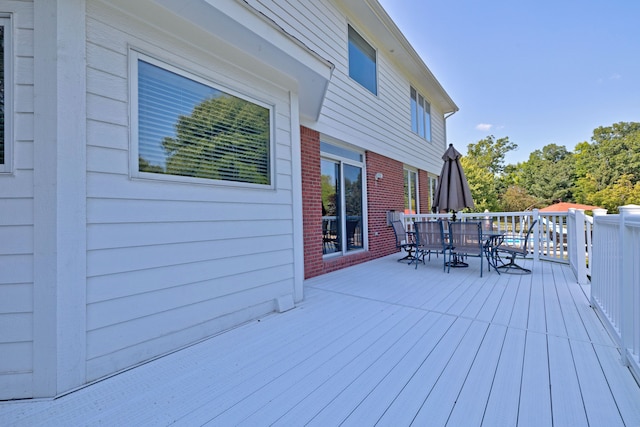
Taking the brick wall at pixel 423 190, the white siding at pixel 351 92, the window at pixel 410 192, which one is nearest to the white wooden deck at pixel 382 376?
the white siding at pixel 351 92

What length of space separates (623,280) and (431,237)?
3.40 m

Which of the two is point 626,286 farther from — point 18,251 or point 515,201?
point 515,201

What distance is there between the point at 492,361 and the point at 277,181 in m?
2.57

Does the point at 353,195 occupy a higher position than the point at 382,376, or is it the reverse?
the point at 353,195

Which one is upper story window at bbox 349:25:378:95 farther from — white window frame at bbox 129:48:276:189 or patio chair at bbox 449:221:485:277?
white window frame at bbox 129:48:276:189

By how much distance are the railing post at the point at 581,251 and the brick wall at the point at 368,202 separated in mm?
3407

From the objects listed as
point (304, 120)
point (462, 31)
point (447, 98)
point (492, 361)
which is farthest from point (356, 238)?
point (462, 31)

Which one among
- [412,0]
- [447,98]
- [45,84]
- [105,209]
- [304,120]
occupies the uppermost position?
[412,0]

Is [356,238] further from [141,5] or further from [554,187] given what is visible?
[554,187]

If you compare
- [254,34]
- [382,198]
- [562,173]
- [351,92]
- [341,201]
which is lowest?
[341,201]

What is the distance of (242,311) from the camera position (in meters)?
2.85

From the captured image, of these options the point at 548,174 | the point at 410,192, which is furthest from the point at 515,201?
the point at 410,192

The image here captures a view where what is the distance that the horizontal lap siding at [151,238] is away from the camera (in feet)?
6.29

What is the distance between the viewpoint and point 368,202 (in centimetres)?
627
